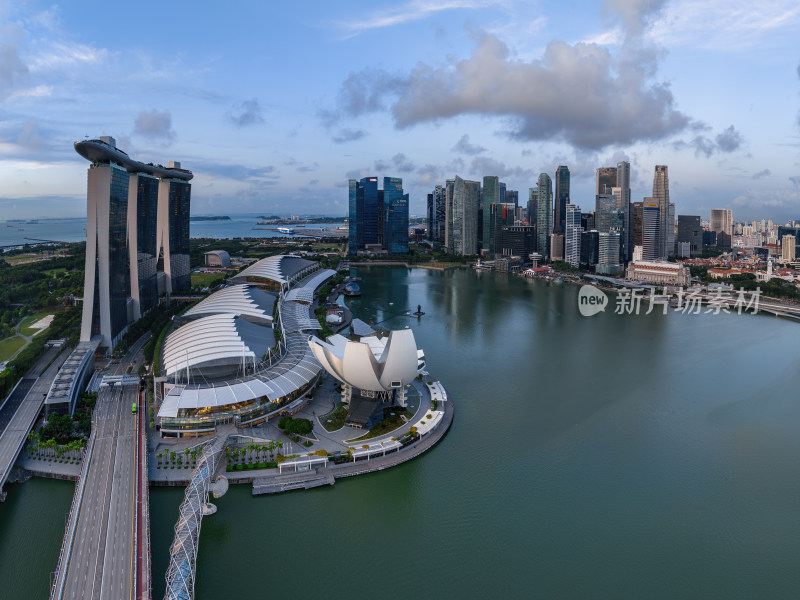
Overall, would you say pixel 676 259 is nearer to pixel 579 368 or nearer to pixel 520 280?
pixel 520 280

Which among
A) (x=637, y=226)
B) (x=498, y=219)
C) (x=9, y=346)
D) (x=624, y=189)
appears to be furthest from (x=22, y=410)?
(x=624, y=189)

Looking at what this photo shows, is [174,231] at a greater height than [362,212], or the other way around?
[362,212]

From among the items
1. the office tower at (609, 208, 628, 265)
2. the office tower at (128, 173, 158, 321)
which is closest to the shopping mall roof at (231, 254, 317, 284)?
the office tower at (128, 173, 158, 321)

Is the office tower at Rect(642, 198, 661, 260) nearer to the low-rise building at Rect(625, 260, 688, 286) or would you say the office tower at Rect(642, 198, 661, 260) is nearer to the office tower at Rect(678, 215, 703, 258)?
the low-rise building at Rect(625, 260, 688, 286)

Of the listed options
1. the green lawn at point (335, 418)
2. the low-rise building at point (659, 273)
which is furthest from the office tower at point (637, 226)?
the green lawn at point (335, 418)

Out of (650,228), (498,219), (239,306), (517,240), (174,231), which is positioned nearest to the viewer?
(239,306)

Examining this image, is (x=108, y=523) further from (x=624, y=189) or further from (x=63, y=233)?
(x=63, y=233)

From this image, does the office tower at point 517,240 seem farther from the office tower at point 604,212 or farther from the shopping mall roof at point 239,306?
the shopping mall roof at point 239,306
